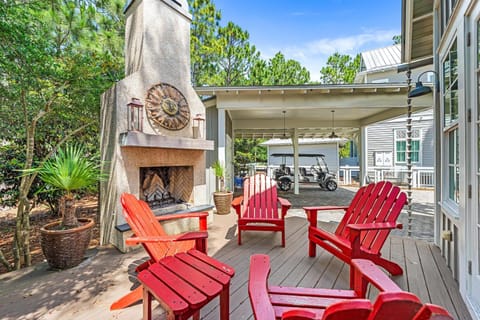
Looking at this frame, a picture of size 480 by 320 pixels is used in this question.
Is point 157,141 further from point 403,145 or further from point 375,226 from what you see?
point 403,145

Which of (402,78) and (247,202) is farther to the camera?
(402,78)

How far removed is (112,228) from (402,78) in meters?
14.0

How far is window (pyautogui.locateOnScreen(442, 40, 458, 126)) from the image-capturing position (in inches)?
103

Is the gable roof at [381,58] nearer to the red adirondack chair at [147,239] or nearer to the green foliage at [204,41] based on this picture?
the green foliage at [204,41]

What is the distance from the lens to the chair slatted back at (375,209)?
8.53 ft

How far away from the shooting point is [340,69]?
18891 mm

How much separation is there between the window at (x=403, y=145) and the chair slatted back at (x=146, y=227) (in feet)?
41.8

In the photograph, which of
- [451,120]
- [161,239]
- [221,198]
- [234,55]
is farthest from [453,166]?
[234,55]

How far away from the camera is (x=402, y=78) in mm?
12148

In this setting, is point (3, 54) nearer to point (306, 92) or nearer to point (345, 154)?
point (306, 92)

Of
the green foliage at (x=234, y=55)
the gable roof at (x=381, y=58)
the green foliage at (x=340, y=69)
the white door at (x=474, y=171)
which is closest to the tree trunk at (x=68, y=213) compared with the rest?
the white door at (x=474, y=171)

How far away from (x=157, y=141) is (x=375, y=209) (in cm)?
299

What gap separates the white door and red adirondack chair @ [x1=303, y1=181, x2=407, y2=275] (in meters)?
0.59

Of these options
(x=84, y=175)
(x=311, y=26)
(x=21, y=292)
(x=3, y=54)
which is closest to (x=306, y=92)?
(x=84, y=175)
